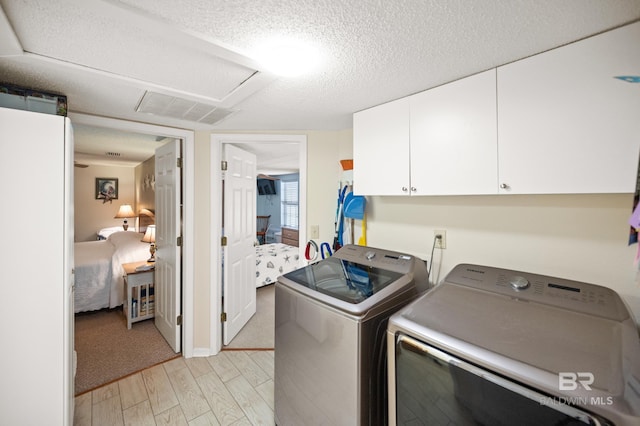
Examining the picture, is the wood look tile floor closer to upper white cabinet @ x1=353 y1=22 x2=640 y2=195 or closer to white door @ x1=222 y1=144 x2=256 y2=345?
white door @ x1=222 y1=144 x2=256 y2=345

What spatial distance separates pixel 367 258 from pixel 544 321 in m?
0.91

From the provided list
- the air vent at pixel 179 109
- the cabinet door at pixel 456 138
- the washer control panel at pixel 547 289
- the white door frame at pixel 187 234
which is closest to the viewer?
the washer control panel at pixel 547 289

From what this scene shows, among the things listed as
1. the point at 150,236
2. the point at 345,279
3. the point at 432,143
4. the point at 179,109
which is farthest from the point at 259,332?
the point at 432,143

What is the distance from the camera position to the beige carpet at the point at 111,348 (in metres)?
2.13

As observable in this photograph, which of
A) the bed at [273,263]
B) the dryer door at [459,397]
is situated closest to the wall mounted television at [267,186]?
the bed at [273,263]

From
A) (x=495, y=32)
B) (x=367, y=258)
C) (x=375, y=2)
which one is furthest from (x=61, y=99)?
(x=495, y=32)

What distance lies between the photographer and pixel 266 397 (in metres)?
1.92

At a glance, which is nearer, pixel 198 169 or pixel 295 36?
pixel 295 36

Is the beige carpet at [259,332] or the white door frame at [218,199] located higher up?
the white door frame at [218,199]

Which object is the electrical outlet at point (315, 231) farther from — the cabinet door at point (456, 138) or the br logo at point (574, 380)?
the br logo at point (574, 380)

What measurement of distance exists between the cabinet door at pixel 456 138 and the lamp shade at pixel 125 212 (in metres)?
6.13

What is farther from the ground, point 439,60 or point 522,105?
point 439,60

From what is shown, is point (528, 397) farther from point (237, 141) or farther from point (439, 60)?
point (237, 141)

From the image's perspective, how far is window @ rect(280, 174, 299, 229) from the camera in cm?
688
